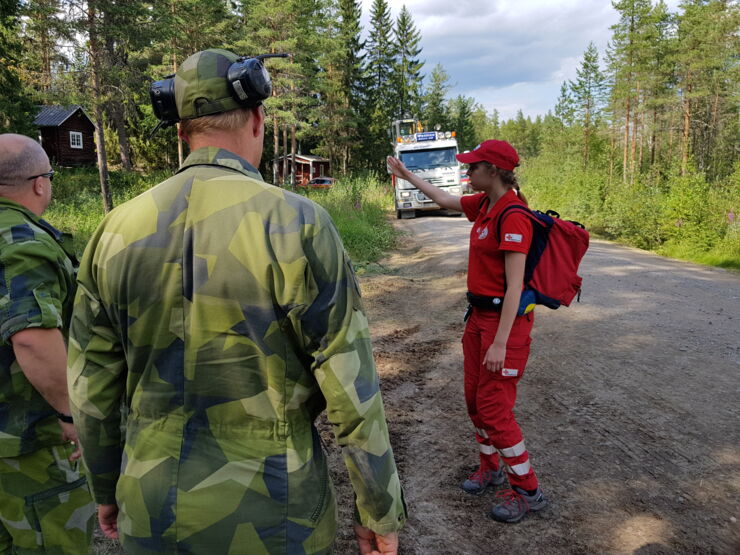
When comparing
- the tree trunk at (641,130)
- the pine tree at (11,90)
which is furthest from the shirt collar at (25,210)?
the tree trunk at (641,130)

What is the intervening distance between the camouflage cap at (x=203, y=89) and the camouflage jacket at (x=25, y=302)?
0.97 metres

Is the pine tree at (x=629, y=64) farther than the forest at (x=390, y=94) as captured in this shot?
Yes

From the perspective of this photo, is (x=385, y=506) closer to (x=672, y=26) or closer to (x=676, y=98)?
(x=676, y=98)

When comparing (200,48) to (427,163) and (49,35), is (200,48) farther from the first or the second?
(427,163)

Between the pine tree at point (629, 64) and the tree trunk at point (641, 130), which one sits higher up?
the pine tree at point (629, 64)

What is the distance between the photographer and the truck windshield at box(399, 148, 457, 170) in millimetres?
21766

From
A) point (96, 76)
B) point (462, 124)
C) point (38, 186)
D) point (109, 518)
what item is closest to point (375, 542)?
point (109, 518)

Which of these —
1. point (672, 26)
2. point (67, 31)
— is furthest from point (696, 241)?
point (672, 26)

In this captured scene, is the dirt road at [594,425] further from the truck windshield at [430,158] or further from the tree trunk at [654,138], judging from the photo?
the tree trunk at [654,138]

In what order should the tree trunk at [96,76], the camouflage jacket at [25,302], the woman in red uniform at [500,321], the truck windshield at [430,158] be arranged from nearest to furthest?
the camouflage jacket at [25,302]
the woman in red uniform at [500,321]
the tree trunk at [96,76]
the truck windshield at [430,158]

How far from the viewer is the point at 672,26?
33.3m

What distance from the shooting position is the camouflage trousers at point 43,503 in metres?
1.99

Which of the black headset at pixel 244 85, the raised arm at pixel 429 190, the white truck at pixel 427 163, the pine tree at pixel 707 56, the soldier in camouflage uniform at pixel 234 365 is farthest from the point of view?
the pine tree at pixel 707 56

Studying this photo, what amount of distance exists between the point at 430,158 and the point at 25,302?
2108 centimetres
